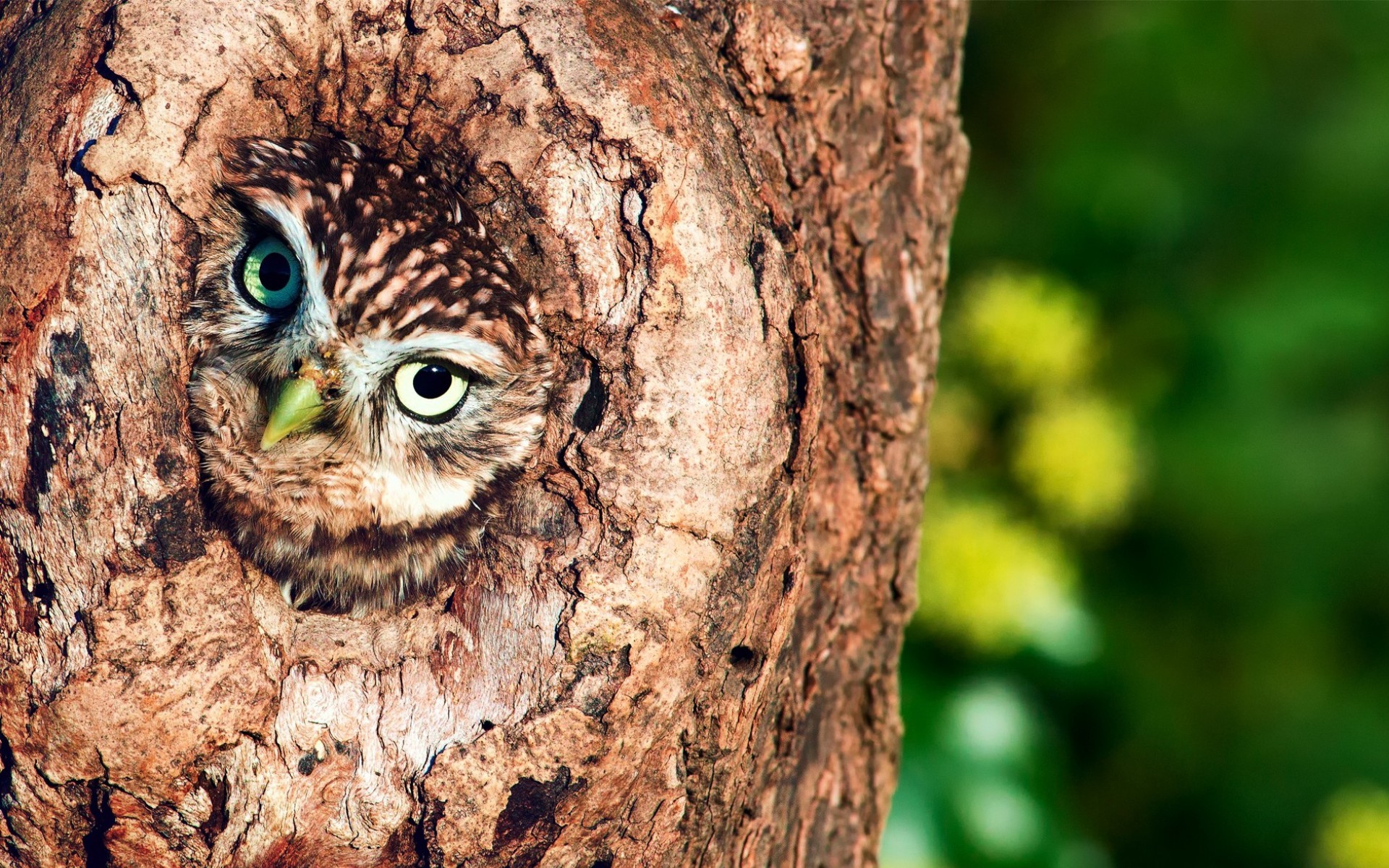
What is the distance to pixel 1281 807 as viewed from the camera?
4125mm

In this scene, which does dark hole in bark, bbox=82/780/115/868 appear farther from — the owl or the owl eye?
the owl eye

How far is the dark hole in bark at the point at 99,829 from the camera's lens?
1.82 meters

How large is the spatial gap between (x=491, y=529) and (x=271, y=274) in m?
0.61

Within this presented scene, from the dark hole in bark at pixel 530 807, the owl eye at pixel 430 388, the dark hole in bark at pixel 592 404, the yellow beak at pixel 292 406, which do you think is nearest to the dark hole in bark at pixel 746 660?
the dark hole in bark at pixel 530 807

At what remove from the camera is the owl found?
2002 millimetres

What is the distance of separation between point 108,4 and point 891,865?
293 cm

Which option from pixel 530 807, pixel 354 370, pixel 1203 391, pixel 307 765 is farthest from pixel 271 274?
pixel 1203 391

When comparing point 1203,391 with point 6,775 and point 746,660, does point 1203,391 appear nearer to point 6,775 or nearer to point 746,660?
point 746,660

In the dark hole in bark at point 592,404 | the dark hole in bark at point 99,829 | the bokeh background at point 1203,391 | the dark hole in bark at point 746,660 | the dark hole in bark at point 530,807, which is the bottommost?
the dark hole in bark at point 99,829

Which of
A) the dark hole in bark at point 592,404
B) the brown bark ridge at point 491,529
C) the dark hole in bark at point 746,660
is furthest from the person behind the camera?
the dark hole in bark at point 746,660

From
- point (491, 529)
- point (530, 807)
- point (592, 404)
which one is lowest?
point (530, 807)

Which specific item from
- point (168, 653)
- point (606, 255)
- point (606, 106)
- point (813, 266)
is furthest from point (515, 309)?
point (168, 653)

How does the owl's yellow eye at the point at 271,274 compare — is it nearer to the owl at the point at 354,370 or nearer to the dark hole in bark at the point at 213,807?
the owl at the point at 354,370

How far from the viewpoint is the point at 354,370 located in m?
2.04
